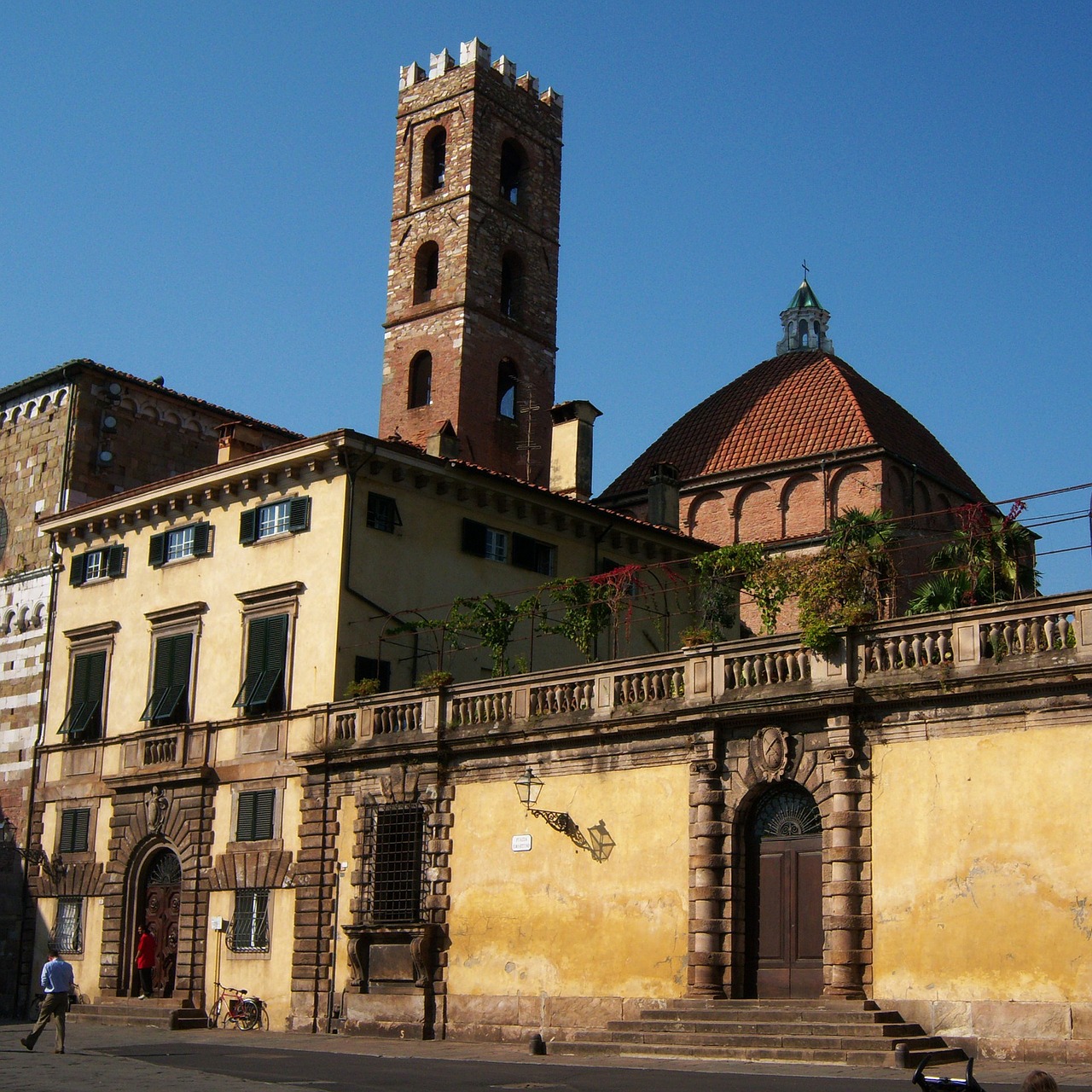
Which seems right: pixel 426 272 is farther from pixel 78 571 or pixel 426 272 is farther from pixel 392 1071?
pixel 392 1071

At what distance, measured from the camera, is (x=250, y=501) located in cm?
3372

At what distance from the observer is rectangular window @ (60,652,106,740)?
120 feet

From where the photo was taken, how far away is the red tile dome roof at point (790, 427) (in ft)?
163

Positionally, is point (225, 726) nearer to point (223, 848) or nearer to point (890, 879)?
point (223, 848)

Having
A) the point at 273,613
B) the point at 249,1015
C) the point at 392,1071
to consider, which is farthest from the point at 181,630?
the point at 392,1071

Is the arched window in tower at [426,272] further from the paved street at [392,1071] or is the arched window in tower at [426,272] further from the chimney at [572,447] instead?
the paved street at [392,1071]

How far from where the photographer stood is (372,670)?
3119 cm

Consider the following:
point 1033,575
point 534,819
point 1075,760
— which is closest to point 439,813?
point 534,819

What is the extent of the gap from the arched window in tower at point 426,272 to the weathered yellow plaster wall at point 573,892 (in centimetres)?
2983

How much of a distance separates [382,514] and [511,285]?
25.0 metres

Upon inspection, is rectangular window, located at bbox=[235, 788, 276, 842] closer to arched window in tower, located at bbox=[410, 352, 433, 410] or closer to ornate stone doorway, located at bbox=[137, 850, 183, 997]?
ornate stone doorway, located at bbox=[137, 850, 183, 997]

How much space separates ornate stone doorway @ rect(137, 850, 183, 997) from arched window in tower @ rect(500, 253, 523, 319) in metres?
26.4

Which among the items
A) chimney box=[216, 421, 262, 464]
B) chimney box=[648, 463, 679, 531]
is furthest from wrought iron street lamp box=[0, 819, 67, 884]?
chimney box=[648, 463, 679, 531]

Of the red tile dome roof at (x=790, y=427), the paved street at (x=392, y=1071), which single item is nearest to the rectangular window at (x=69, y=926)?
the paved street at (x=392, y=1071)
